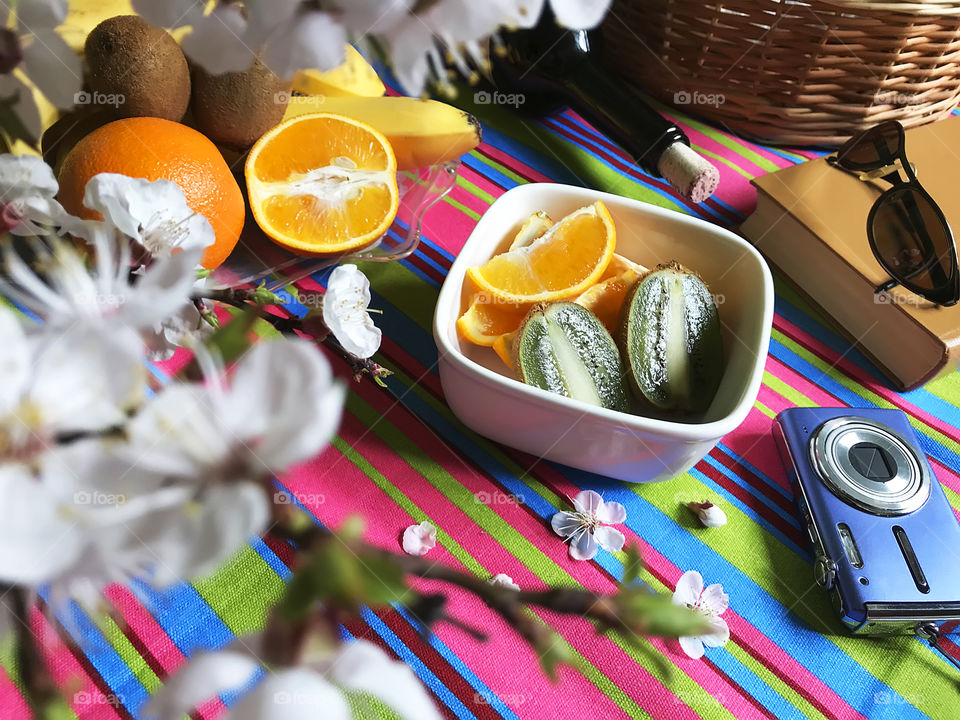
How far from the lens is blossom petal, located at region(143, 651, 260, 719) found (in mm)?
95

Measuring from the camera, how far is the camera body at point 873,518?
35 centimetres

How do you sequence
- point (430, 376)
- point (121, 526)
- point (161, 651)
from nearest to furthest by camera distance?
point (121, 526), point (161, 651), point (430, 376)

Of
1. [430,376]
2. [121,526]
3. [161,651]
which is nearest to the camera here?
[121,526]

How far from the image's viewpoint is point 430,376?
44 centimetres

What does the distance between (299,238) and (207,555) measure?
33cm

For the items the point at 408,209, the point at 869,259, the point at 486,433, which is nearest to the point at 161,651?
the point at 486,433

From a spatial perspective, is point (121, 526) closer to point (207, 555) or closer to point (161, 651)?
point (207, 555)

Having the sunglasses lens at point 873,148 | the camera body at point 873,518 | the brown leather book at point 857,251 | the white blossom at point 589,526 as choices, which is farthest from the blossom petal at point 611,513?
the sunglasses lens at point 873,148

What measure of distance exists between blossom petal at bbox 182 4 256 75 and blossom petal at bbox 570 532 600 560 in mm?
306

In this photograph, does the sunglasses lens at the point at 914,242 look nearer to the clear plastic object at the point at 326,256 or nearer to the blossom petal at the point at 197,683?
the clear plastic object at the point at 326,256
